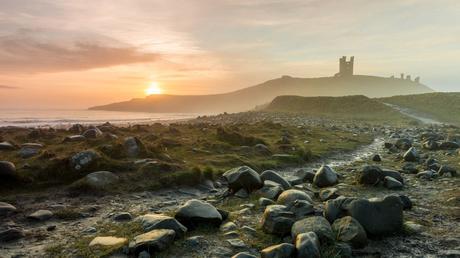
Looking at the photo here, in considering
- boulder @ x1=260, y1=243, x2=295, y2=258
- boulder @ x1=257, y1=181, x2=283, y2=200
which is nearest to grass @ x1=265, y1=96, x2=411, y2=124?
boulder @ x1=257, y1=181, x2=283, y2=200

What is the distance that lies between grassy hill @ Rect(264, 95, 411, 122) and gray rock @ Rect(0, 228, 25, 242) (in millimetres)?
49558

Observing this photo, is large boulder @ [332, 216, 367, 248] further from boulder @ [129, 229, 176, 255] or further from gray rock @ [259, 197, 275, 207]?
boulder @ [129, 229, 176, 255]

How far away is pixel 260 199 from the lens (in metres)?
8.69

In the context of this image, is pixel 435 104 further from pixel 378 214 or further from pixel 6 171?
pixel 6 171

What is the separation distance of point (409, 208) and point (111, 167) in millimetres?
8512

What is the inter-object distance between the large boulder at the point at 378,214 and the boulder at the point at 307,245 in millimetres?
1317

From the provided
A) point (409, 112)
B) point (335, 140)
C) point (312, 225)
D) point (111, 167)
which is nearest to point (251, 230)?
point (312, 225)

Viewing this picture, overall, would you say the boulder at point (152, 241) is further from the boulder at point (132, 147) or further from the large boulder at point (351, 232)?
the boulder at point (132, 147)

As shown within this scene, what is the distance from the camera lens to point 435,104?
2576 inches

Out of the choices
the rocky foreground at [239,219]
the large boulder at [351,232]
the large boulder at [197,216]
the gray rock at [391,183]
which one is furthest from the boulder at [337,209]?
the gray rock at [391,183]

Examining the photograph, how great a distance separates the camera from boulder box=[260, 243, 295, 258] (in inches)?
220

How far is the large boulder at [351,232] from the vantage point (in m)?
6.21

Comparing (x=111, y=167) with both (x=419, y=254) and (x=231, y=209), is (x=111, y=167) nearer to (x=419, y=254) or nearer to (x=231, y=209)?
(x=231, y=209)

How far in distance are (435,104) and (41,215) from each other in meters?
72.1
